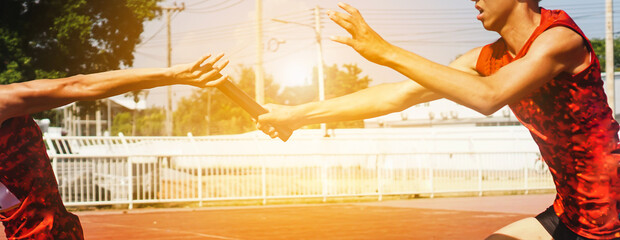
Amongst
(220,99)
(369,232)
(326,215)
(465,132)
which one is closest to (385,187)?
(326,215)

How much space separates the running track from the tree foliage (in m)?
3.62

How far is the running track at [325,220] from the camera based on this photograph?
10445mm

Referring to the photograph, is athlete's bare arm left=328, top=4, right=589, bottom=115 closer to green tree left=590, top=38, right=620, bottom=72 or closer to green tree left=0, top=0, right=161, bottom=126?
green tree left=0, top=0, right=161, bottom=126

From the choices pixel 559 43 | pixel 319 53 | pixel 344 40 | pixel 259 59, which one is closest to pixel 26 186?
pixel 344 40

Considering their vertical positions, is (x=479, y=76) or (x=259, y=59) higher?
(x=259, y=59)

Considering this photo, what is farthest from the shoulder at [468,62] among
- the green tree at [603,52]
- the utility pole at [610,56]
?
the green tree at [603,52]

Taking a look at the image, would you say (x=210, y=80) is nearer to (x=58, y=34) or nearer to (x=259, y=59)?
(x=58, y=34)

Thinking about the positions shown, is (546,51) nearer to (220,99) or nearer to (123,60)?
(123,60)

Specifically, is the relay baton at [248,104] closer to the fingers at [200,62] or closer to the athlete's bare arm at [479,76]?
the fingers at [200,62]

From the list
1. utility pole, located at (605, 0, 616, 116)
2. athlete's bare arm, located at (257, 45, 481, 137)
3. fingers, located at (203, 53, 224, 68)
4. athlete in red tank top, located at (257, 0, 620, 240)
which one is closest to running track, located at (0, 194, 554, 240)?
athlete's bare arm, located at (257, 45, 481, 137)

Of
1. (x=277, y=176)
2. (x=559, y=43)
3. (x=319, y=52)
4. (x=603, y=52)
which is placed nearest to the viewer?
(x=559, y=43)

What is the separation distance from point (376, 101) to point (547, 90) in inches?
36.5

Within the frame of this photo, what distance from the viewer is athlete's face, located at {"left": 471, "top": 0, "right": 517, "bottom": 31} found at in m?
2.64

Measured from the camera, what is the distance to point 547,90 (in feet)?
8.34
